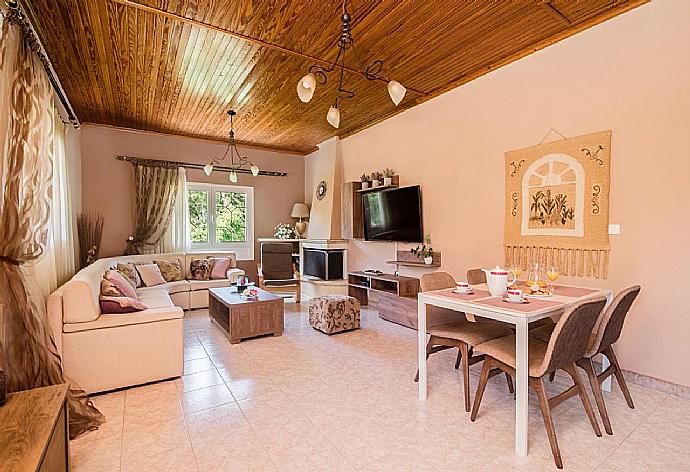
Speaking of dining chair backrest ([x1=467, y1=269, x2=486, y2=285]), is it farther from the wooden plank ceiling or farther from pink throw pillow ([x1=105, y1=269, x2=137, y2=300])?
pink throw pillow ([x1=105, y1=269, x2=137, y2=300])

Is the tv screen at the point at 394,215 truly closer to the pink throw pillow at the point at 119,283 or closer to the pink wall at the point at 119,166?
the pink wall at the point at 119,166

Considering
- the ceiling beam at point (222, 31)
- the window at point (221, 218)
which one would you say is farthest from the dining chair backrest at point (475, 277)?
the window at point (221, 218)

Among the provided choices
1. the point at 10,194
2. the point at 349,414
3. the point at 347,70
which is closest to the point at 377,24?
the point at 347,70

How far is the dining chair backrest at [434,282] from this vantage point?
2.86m

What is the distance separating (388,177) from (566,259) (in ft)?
8.76

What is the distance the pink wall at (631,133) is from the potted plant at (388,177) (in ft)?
4.59

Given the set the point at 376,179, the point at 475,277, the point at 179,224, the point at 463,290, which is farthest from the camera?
the point at 179,224

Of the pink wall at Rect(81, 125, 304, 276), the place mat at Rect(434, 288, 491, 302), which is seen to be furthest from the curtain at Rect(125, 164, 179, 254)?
the place mat at Rect(434, 288, 491, 302)

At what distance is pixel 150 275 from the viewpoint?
5.18 metres

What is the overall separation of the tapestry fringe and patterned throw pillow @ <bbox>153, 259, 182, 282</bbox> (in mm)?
4771

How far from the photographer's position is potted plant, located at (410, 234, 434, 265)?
15.0 feet

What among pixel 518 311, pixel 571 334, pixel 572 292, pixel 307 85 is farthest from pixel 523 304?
pixel 307 85

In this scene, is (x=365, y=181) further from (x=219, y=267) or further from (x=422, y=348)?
(x=422, y=348)

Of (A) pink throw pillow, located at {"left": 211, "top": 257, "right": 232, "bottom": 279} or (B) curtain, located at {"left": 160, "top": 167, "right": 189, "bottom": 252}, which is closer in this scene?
(A) pink throw pillow, located at {"left": 211, "top": 257, "right": 232, "bottom": 279}
